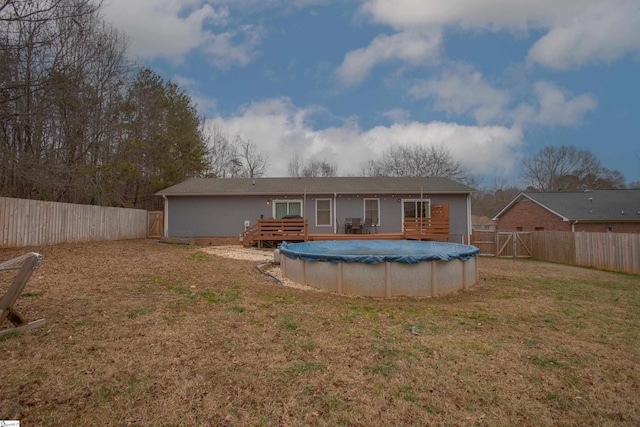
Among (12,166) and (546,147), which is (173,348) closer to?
(12,166)

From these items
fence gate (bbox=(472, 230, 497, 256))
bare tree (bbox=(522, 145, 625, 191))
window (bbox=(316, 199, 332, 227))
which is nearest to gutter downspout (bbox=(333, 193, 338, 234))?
→ window (bbox=(316, 199, 332, 227))

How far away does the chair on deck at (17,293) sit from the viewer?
3.30 meters

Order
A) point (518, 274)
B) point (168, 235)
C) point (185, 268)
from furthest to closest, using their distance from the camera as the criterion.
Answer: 1. point (168, 235)
2. point (518, 274)
3. point (185, 268)

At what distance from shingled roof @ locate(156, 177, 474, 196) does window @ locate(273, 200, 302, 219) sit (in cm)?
58

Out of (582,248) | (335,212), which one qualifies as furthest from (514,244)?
Result: (335,212)

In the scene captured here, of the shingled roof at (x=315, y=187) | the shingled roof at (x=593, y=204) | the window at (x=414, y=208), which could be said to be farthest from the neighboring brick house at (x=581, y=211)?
the window at (x=414, y=208)

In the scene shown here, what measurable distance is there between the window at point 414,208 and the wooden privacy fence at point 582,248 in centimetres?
281

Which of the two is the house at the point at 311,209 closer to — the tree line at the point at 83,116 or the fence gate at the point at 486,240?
the fence gate at the point at 486,240

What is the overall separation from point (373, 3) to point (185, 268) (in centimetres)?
1173

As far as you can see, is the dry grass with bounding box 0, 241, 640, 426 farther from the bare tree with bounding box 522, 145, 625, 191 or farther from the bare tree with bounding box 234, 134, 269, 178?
the bare tree with bounding box 522, 145, 625, 191

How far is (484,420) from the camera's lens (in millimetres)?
2371

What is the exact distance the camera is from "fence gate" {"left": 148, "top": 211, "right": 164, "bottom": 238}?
1754 cm

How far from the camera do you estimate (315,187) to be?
17.2 meters

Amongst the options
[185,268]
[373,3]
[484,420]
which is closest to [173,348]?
[484,420]
